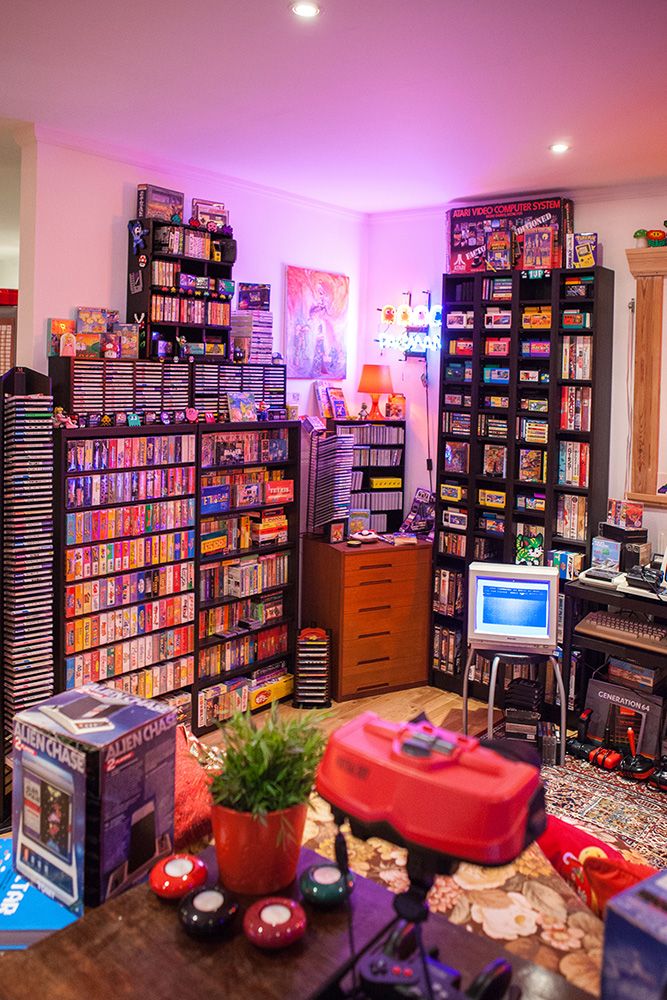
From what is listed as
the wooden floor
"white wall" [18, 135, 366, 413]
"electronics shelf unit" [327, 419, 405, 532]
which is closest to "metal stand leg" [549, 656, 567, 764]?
the wooden floor

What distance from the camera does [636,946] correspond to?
1.14 metres

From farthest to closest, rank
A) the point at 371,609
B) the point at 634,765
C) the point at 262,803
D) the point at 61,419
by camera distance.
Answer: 1. the point at 371,609
2. the point at 634,765
3. the point at 61,419
4. the point at 262,803

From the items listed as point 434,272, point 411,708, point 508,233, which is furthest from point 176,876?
point 434,272

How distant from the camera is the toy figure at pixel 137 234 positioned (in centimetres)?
459

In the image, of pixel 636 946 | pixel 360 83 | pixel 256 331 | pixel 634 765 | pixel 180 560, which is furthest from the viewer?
pixel 256 331

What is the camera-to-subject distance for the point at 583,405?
Answer: 5160 mm

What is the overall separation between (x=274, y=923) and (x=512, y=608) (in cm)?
Answer: 334

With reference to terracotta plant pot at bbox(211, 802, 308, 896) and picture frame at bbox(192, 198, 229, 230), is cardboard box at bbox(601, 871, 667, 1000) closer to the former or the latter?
terracotta plant pot at bbox(211, 802, 308, 896)

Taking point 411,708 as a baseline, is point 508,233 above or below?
above

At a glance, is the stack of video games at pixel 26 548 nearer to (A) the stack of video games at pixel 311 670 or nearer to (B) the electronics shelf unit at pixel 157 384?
(B) the electronics shelf unit at pixel 157 384

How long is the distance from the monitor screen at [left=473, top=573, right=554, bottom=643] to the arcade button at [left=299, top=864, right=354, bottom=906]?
3101 mm

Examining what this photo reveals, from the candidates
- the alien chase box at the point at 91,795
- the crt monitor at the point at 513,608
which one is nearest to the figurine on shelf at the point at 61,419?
the crt monitor at the point at 513,608

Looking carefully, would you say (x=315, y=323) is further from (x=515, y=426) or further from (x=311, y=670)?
(x=311, y=670)

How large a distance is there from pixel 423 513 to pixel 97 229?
9.74 ft
